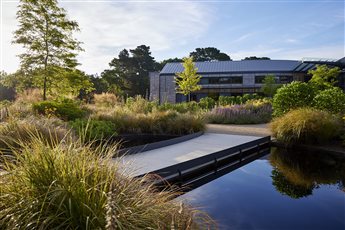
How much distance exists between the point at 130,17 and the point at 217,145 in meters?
4.35

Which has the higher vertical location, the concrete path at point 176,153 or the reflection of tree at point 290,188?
the concrete path at point 176,153

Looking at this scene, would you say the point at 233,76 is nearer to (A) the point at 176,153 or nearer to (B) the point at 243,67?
(B) the point at 243,67

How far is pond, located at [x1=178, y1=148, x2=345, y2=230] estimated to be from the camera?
10.4 feet

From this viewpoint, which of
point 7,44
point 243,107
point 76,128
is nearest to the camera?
point 76,128

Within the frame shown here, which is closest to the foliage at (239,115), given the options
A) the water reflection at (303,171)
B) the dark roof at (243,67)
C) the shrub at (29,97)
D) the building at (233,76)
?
the water reflection at (303,171)

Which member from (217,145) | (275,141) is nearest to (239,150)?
(217,145)

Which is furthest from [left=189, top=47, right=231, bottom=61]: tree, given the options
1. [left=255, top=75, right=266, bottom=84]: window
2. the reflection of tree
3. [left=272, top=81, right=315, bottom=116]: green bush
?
the reflection of tree

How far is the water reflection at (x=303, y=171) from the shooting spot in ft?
14.2

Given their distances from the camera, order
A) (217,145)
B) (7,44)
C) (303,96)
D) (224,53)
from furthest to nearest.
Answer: (224,53) < (7,44) < (303,96) < (217,145)

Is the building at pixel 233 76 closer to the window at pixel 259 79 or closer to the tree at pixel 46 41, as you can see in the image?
the window at pixel 259 79

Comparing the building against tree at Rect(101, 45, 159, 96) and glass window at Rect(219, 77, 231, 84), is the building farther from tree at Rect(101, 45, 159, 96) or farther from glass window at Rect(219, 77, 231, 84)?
tree at Rect(101, 45, 159, 96)

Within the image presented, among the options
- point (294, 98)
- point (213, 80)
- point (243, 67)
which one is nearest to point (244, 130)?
point (294, 98)

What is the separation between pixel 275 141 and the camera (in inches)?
274

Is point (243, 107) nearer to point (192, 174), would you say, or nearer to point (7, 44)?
point (192, 174)
